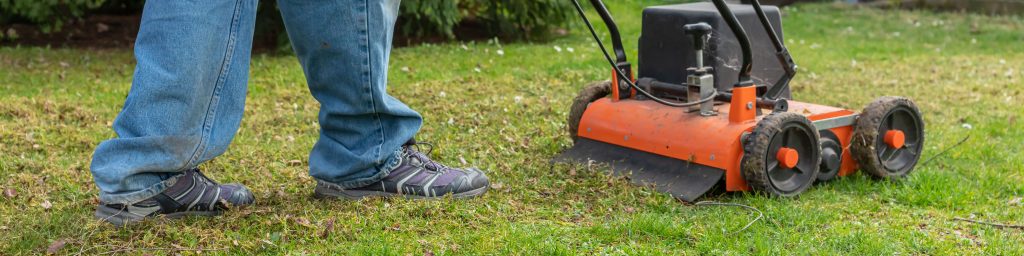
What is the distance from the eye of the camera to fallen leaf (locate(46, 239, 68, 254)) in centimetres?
255

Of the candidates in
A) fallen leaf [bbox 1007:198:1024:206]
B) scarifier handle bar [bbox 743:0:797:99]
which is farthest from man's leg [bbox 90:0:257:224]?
fallen leaf [bbox 1007:198:1024:206]

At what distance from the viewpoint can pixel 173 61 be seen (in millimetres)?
2443

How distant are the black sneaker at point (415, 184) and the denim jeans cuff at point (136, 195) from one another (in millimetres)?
484

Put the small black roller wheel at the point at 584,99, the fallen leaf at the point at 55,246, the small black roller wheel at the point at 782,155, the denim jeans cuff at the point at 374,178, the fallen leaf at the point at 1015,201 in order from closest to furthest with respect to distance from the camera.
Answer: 1. the fallen leaf at the point at 55,246
2. the denim jeans cuff at the point at 374,178
3. the small black roller wheel at the point at 782,155
4. the fallen leaf at the point at 1015,201
5. the small black roller wheel at the point at 584,99

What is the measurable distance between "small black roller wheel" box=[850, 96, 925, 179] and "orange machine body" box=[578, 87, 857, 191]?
71mm

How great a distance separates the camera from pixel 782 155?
318 centimetres

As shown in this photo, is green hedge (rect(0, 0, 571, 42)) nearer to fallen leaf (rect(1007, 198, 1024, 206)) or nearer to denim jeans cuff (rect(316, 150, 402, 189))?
denim jeans cuff (rect(316, 150, 402, 189))

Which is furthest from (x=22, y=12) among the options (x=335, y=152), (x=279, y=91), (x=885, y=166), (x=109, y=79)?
(x=885, y=166)

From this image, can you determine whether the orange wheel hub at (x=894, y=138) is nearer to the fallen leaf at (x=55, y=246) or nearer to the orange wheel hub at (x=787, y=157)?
the orange wheel hub at (x=787, y=157)

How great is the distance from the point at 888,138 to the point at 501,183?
1244 mm

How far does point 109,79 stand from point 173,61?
3.41 meters

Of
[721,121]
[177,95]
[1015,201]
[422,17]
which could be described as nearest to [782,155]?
[721,121]

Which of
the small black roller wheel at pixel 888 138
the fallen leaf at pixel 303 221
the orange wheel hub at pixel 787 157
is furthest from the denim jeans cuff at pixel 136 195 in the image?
the small black roller wheel at pixel 888 138

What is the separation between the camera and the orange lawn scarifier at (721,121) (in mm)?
3178
